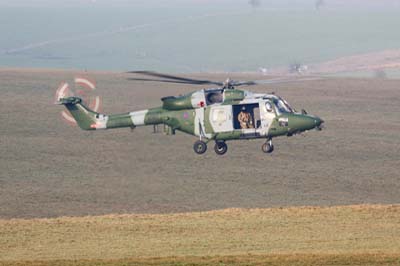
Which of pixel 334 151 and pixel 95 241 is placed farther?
pixel 334 151

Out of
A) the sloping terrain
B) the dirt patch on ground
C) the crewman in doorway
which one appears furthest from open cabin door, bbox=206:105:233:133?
the dirt patch on ground

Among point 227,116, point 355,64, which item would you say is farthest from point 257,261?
point 355,64

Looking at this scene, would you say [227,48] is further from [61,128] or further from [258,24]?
[61,128]

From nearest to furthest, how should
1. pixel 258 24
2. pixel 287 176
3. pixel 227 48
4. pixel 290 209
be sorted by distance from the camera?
1. pixel 290 209
2. pixel 287 176
3. pixel 227 48
4. pixel 258 24

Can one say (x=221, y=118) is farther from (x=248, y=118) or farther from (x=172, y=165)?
(x=172, y=165)

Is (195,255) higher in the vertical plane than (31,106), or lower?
lower

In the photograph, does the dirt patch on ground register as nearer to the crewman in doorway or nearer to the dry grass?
the crewman in doorway

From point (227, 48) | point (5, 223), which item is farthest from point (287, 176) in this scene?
point (227, 48)

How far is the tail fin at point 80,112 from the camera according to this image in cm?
3553

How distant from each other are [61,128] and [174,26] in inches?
3897

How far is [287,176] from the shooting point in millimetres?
52812

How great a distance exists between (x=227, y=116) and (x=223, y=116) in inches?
5.0

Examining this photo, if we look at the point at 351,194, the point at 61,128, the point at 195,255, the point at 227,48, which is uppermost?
the point at 227,48

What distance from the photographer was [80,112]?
35625 millimetres
